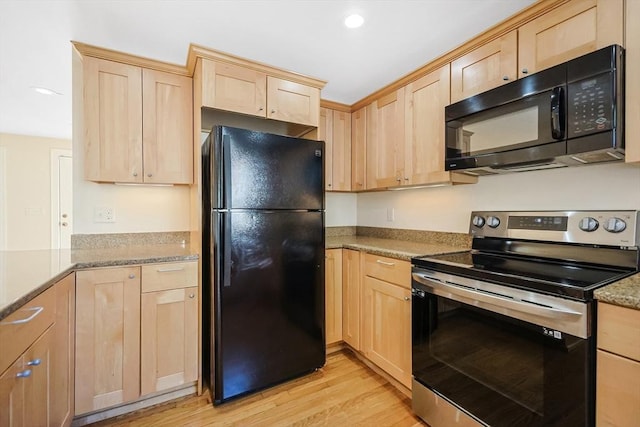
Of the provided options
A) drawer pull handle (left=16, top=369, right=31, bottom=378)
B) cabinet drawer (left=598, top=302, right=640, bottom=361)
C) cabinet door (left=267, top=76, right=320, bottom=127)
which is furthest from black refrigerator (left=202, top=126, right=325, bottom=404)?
cabinet drawer (left=598, top=302, right=640, bottom=361)

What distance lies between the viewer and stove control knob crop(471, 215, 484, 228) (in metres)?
1.92

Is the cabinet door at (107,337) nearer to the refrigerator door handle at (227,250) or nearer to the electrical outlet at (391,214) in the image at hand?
the refrigerator door handle at (227,250)

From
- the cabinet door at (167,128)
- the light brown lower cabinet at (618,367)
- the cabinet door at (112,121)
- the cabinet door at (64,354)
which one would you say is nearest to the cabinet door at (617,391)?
the light brown lower cabinet at (618,367)

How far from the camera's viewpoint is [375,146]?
254 cm

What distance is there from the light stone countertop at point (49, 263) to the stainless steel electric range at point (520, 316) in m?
1.51

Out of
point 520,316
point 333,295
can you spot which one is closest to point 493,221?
point 520,316

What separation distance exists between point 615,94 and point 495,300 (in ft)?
3.19

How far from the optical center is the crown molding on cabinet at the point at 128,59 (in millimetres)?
1863

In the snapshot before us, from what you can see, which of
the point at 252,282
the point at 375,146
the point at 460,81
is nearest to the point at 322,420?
Result: the point at 252,282

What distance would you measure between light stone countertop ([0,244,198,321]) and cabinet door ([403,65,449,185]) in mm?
1655

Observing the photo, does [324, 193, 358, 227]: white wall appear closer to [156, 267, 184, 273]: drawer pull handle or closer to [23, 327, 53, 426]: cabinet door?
[156, 267, 184, 273]: drawer pull handle

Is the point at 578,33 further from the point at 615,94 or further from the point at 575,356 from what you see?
the point at 575,356

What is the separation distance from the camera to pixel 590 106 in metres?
1.24

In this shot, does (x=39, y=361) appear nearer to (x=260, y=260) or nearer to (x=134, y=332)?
(x=134, y=332)
